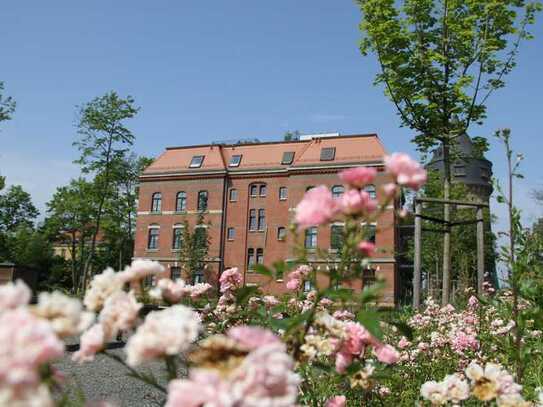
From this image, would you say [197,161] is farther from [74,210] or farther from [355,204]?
[355,204]

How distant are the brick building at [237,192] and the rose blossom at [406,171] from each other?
3151 centimetres

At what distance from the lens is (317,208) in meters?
1.29

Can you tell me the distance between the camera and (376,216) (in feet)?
4.58

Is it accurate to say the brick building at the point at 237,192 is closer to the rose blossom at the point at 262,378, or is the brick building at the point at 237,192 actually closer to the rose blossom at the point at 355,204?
the rose blossom at the point at 355,204

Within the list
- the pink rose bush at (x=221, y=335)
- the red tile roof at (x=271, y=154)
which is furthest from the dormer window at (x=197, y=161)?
the pink rose bush at (x=221, y=335)

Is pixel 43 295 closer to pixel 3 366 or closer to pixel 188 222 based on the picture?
pixel 3 366

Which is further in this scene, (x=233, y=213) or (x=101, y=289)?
(x=233, y=213)

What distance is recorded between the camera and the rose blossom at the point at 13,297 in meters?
0.86

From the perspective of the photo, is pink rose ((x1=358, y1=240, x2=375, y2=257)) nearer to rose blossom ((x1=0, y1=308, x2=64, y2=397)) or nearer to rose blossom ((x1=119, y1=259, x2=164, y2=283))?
rose blossom ((x1=119, y1=259, x2=164, y2=283))

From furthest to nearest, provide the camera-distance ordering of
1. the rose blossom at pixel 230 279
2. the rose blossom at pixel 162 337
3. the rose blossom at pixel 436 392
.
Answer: the rose blossom at pixel 230 279, the rose blossom at pixel 436 392, the rose blossom at pixel 162 337

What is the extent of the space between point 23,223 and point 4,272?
36238 millimetres

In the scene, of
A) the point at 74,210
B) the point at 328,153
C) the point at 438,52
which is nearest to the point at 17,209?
the point at 74,210

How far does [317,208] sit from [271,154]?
35841 mm

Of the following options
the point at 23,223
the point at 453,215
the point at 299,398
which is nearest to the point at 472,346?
the point at 299,398
